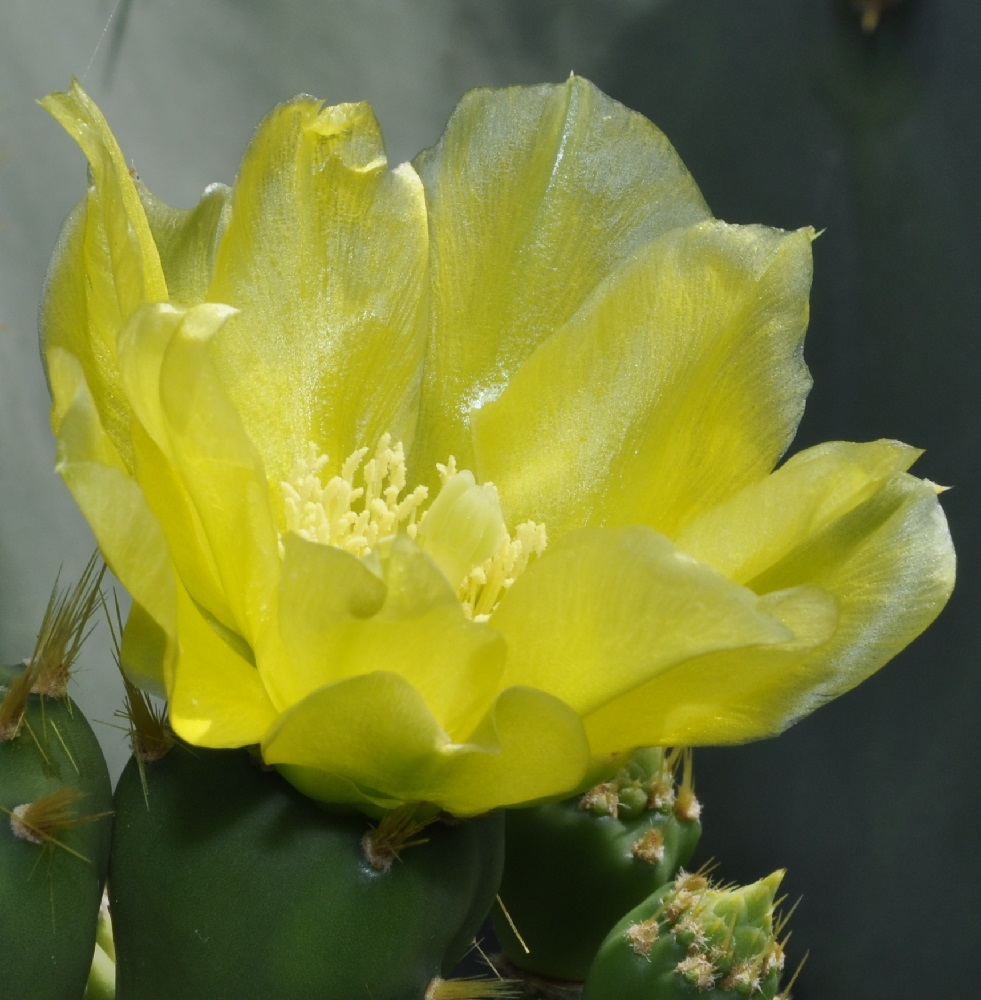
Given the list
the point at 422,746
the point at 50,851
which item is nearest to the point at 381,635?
the point at 422,746

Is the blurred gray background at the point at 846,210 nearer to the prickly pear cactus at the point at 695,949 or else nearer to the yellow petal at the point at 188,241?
the yellow petal at the point at 188,241

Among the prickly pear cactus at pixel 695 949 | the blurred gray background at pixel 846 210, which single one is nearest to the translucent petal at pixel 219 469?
the prickly pear cactus at pixel 695 949

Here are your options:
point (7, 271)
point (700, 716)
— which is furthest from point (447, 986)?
point (7, 271)

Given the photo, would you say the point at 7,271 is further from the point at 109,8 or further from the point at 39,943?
the point at 39,943

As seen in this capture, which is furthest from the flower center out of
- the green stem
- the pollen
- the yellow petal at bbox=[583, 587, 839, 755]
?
the green stem

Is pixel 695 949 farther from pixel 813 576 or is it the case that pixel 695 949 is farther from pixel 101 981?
pixel 101 981

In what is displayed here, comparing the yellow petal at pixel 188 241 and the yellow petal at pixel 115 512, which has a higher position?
the yellow petal at pixel 188 241
